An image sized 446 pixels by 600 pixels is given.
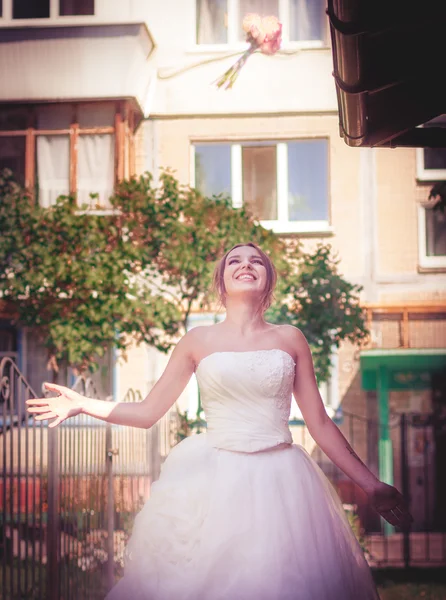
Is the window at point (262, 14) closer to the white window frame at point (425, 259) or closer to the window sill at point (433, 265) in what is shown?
the white window frame at point (425, 259)

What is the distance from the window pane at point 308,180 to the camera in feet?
14.9

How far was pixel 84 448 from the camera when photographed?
11.7 feet

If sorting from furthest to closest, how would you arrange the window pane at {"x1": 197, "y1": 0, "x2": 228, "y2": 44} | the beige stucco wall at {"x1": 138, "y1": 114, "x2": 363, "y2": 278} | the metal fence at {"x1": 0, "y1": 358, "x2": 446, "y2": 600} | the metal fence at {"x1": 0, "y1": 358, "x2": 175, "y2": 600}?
the beige stucco wall at {"x1": 138, "y1": 114, "x2": 363, "y2": 278}, the window pane at {"x1": 197, "y1": 0, "x2": 228, "y2": 44}, the metal fence at {"x1": 0, "y1": 358, "x2": 446, "y2": 600}, the metal fence at {"x1": 0, "y1": 358, "x2": 175, "y2": 600}

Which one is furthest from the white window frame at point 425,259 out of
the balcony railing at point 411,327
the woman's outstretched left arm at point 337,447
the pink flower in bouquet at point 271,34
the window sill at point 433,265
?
the woman's outstretched left arm at point 337,447

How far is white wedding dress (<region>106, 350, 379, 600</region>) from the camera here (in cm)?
199

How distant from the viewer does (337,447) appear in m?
2.27

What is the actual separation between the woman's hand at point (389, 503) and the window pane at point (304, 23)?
9.72ft

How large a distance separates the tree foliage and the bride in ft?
6.47

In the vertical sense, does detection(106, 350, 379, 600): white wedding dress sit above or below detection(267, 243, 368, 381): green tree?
below

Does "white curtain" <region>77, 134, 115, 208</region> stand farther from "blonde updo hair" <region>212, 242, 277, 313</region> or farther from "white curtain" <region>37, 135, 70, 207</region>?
"blonde updo hair" <region>212, 242, 277, 313</region>

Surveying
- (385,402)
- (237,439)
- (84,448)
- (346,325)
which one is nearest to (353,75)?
(237,439)

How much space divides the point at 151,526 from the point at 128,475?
2316 mm

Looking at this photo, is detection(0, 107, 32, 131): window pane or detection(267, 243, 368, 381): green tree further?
detection(0, 107, 32, 131): window pane

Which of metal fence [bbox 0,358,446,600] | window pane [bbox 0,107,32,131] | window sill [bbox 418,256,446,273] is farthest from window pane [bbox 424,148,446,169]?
window pane [bbox 0,107,32,131]
